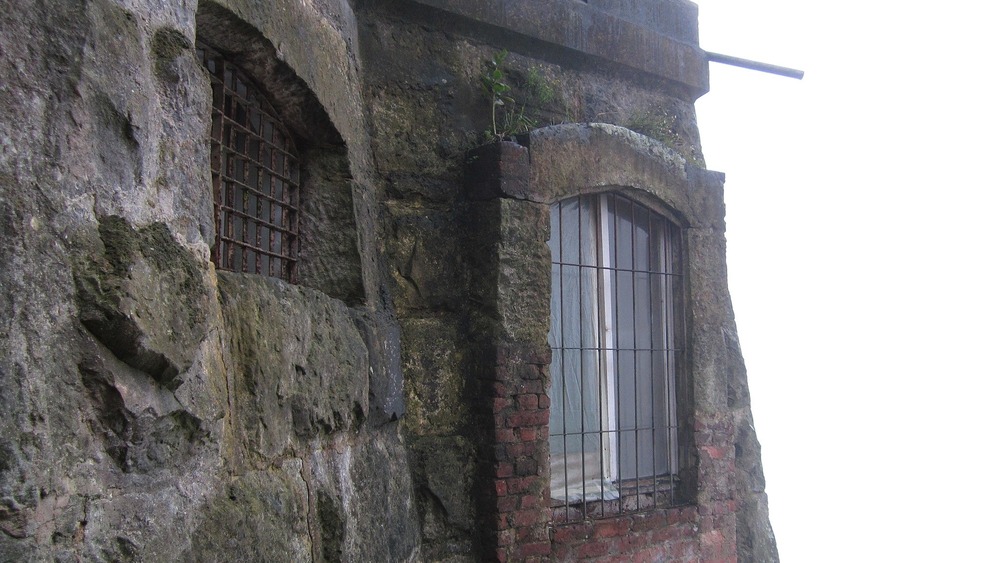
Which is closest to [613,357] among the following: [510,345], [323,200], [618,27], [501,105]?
[510,345]

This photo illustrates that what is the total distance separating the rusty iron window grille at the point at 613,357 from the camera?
451cm

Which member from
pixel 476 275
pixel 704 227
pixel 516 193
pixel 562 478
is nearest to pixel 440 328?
pixel 476 275

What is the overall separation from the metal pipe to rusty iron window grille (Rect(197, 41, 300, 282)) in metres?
3.19

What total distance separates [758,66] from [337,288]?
352cm

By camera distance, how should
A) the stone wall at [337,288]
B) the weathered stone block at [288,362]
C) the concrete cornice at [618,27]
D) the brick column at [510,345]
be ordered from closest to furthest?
the stone wall at [337,288] → the weathered stone block at [288,362] → the brick column at [510,345] → the concrete cornice at [618,27]

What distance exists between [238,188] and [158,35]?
1021 mm

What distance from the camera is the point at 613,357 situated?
478cm

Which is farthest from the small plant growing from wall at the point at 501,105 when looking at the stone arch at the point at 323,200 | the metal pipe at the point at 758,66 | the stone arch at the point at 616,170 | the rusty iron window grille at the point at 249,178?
the metal pipe at the point at 758,66

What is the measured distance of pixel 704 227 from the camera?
198 inches

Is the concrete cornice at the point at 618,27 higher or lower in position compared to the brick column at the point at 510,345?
higher

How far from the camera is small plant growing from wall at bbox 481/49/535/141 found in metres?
4.32

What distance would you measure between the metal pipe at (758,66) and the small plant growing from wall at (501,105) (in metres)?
1.71

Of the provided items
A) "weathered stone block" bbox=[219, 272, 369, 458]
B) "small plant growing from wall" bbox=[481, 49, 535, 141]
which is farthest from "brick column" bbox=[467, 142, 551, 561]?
"weathered stone block" bbox=[219, 272, 369, 458]

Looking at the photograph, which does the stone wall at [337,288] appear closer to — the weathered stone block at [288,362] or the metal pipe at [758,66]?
the weathered stone block at [288,362]
